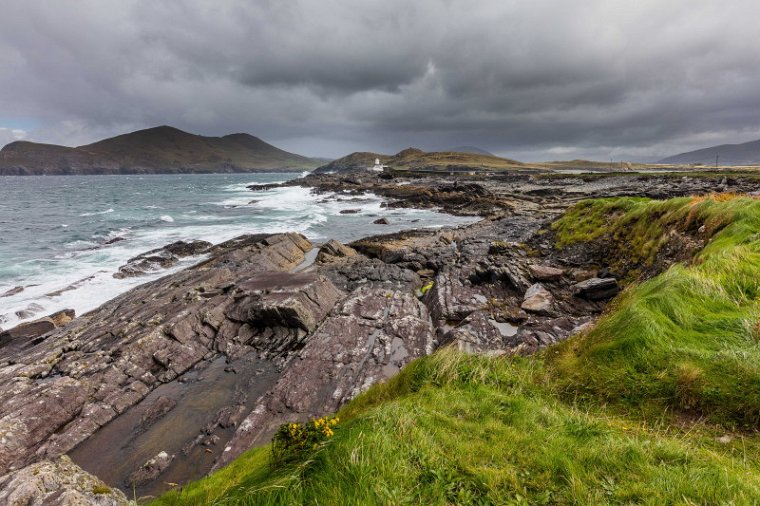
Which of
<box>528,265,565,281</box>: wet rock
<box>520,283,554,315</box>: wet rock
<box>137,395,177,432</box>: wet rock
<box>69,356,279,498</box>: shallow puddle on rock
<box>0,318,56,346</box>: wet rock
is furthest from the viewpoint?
<box>528,265,565,281</box>: wet rock

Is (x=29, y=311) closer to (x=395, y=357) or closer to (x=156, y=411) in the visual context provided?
(x=156, y=411)

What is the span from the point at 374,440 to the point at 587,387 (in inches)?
151

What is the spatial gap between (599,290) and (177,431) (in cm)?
1585

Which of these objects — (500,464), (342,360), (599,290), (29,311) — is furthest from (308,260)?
(500,464)

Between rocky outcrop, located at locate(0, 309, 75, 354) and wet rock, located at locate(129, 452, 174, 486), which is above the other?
rocky outcrop, located at locate(0, 309, 75, 354)

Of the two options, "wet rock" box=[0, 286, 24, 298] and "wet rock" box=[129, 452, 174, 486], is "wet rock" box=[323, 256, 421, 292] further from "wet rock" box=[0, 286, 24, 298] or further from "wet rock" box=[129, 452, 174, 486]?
"wet rock" box=[0, 286, 24, 298]

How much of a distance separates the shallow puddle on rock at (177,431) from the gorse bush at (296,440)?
5562 millimetres

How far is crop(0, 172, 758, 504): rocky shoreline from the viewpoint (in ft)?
29.0

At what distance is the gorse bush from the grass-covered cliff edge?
0.35 ft

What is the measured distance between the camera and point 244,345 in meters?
13.6

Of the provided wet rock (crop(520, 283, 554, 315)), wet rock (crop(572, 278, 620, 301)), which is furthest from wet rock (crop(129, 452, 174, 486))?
wet rock (crop(572, 278, 620, 301))

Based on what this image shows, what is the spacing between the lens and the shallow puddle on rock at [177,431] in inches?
320

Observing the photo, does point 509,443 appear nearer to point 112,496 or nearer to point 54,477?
point 112,496

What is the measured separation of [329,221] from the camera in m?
49.1
